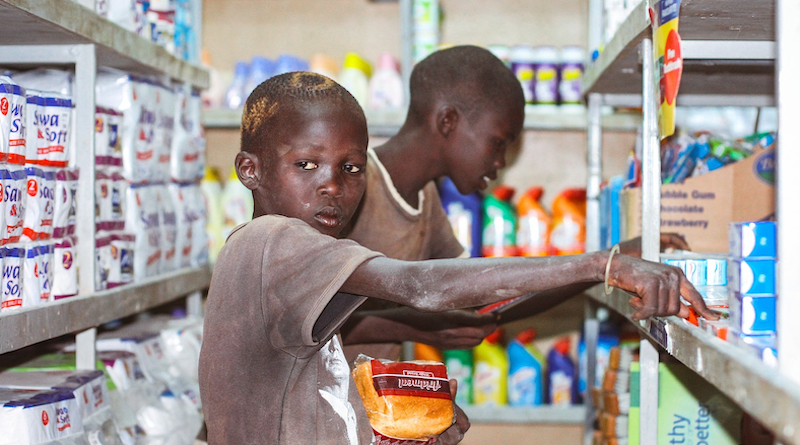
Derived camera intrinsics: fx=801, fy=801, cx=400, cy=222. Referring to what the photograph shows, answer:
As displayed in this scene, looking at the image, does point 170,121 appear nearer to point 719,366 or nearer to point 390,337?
point 390,337

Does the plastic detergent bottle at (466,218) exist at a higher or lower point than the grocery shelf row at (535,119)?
lower

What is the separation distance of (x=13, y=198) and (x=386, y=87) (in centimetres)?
180

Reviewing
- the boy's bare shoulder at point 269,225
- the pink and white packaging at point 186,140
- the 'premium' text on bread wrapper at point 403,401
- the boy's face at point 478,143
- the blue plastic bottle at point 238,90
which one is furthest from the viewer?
the blue plastic bottle at point 238,90

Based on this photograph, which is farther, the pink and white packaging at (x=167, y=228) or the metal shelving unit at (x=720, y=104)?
the pink and white packaging at (x=167, y=228)

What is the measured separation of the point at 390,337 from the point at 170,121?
3.69ft

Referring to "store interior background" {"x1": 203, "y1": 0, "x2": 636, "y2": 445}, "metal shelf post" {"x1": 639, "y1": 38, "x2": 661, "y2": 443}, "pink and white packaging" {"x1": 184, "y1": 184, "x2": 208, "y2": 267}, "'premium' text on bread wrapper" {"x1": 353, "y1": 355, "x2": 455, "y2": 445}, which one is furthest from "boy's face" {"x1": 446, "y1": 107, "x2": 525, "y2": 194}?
"store interior background" {"x1": 203, "y1": 0, "x2": 636, "y2": 445}

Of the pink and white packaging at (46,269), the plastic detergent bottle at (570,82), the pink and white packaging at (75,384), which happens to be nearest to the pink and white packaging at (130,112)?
the pink and white packaging at (46,269)

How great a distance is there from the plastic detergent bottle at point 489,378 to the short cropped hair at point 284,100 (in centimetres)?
199

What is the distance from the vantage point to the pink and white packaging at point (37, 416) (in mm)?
1560

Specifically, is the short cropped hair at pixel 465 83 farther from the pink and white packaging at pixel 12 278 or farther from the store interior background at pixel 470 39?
the store interior background at pixel 470 39

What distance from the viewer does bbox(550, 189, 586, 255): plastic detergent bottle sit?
A: 3.12 m

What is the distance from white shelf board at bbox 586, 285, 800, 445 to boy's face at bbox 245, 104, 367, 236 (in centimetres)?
57

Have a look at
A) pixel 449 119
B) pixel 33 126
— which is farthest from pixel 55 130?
pixel 449 119

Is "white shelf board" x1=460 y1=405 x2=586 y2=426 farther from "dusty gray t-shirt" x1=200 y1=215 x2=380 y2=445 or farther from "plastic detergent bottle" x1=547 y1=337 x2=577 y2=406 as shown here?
"dusty gray t-shirt" x1=200 y1=215 x2=380 y2=445
